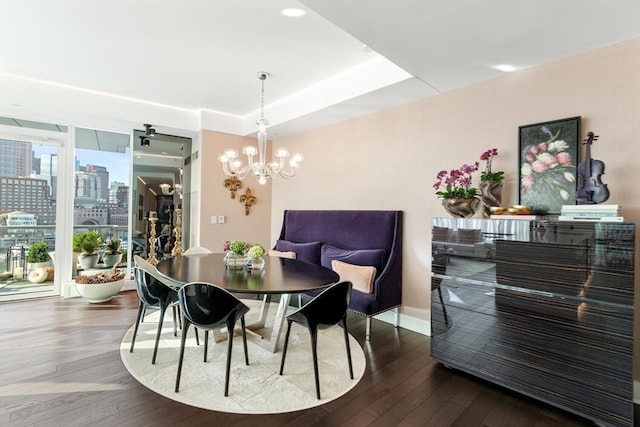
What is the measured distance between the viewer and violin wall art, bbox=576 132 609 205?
2174mm

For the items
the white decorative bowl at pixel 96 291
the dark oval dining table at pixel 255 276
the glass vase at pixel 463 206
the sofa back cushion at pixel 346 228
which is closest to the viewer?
the dark oval dining table at pixel 255 276

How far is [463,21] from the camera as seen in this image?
209cm

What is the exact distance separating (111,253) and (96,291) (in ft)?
2.97

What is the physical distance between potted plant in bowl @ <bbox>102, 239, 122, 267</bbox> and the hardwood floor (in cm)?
184

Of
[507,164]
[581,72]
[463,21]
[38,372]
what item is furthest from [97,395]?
[581,72]

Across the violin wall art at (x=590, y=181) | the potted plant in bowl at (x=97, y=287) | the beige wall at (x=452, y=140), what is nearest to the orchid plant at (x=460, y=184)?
the beige wall at (x=452, y=140)

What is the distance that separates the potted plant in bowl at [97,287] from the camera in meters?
4.21

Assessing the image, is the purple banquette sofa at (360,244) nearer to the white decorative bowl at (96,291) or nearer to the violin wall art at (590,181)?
the violin wall art at (590,181)

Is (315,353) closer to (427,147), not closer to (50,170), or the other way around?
(427,147)

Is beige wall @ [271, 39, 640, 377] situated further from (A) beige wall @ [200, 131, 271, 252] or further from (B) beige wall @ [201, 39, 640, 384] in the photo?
(A) beige wall @ [200, 131, 271, 252]

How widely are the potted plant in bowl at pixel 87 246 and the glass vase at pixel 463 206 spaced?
5.07 meters

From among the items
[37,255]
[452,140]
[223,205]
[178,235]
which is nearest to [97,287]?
[37,255]

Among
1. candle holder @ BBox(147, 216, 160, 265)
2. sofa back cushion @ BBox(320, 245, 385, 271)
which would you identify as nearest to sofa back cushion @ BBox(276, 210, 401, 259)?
sofa back cushion @ BBox(320, 245, 385, 271)

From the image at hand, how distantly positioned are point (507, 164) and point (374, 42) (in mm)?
1629
